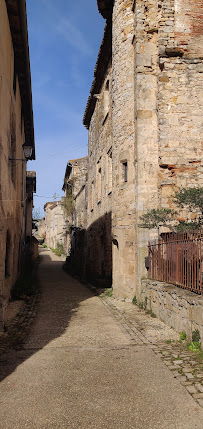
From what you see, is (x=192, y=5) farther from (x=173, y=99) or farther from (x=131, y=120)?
(x=131, y=120)

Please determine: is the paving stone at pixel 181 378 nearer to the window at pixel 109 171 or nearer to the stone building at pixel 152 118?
the stone building at pixel 152 118

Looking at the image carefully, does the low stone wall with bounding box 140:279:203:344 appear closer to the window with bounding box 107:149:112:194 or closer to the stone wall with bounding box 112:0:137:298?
the stone wall with bounding box 112:0:137:298

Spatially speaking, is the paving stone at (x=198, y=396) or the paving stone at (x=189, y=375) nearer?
the paving stone at (x=198, y=396)

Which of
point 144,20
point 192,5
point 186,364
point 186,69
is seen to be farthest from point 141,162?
point 186,364

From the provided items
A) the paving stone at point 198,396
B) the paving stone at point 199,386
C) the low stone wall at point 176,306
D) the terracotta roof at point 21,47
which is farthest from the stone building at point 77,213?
the paving stone at point 198,396

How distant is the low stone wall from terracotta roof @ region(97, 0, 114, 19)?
32.6ft

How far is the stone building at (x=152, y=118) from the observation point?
366 inches

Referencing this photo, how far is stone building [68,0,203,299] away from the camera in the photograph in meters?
9.30

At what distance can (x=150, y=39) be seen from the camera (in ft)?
31.9

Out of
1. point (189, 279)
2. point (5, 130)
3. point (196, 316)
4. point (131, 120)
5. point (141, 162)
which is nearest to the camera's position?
point (196, 316)

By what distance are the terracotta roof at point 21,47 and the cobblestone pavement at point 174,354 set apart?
24.1 ft

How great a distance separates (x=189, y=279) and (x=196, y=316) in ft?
3.09

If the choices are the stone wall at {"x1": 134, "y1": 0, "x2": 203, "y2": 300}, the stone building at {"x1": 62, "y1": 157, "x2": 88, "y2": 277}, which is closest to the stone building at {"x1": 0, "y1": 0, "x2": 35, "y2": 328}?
the stone wall at {"x1": 134, "y1": 0, "x2": 203, "y2": 300}

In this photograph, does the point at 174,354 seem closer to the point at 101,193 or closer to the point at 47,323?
the point at 47,323
